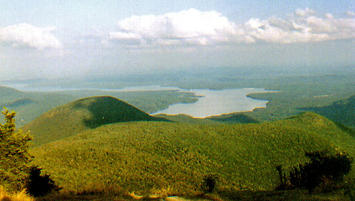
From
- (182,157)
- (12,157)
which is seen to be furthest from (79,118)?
(12,157)

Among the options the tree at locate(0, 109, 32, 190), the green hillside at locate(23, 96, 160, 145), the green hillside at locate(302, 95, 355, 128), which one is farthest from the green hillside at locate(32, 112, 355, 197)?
the green hillside at locate(302, 95, 355, 128)

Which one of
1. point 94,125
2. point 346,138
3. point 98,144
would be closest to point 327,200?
point 98,144

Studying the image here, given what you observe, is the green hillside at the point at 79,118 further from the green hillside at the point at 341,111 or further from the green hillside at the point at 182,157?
the green hillside at the point at 341,111

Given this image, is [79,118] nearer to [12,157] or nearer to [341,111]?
[12,157]

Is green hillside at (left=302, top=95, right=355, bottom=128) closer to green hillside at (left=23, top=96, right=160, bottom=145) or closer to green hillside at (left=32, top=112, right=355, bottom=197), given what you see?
green hillside at (left=32, top=112, right=355, bottom=197)

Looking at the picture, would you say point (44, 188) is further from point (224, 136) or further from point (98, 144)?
point (224, 136)

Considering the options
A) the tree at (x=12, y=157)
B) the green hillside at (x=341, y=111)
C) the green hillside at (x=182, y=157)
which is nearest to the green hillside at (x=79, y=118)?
the green hillside at (x=182, y=157)
